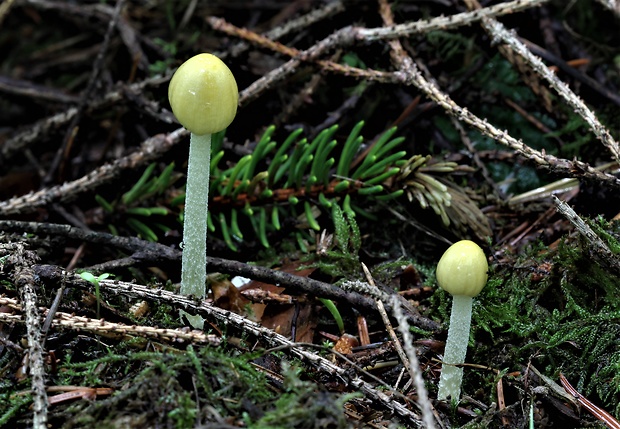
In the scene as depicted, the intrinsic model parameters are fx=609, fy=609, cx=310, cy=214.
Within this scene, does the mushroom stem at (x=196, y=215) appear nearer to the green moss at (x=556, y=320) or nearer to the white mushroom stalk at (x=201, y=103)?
the white mushroom stalk at (x=201, y=103)

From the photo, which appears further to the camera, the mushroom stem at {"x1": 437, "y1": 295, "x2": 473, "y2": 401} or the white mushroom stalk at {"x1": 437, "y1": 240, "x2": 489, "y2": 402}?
the mushroom stem at {"x1": 437, "y1": 295, "x2": 473, "y2": 401}

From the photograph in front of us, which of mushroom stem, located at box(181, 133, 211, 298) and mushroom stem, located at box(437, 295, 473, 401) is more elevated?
mushroom stem, located at box(181, 133, 211, 298)

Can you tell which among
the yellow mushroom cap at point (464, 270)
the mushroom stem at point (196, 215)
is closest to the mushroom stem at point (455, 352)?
the yellow mushroom cap at point (464, 270)

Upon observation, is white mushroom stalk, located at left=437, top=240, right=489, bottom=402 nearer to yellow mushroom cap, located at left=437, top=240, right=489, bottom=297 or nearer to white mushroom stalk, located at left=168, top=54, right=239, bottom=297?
yellow mushroom cap, located at left=437, top=240, right=489, bottom=297

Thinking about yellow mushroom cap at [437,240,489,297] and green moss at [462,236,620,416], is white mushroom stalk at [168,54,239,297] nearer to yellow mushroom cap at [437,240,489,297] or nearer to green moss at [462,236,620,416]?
yellow mushroom cap at [437,240,489,297]

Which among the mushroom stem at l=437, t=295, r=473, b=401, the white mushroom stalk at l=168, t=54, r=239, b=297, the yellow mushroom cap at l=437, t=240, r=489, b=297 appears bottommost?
the mushroom stem at l=437, t=295, r=473, b=401

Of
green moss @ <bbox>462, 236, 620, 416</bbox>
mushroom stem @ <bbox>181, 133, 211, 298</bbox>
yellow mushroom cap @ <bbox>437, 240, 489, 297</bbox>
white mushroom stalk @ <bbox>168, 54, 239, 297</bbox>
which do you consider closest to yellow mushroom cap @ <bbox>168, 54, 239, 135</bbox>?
white mushroom stalk @ <bbox>168, 54, 239, 297</bbox>

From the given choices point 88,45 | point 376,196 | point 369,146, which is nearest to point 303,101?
point 369,146
